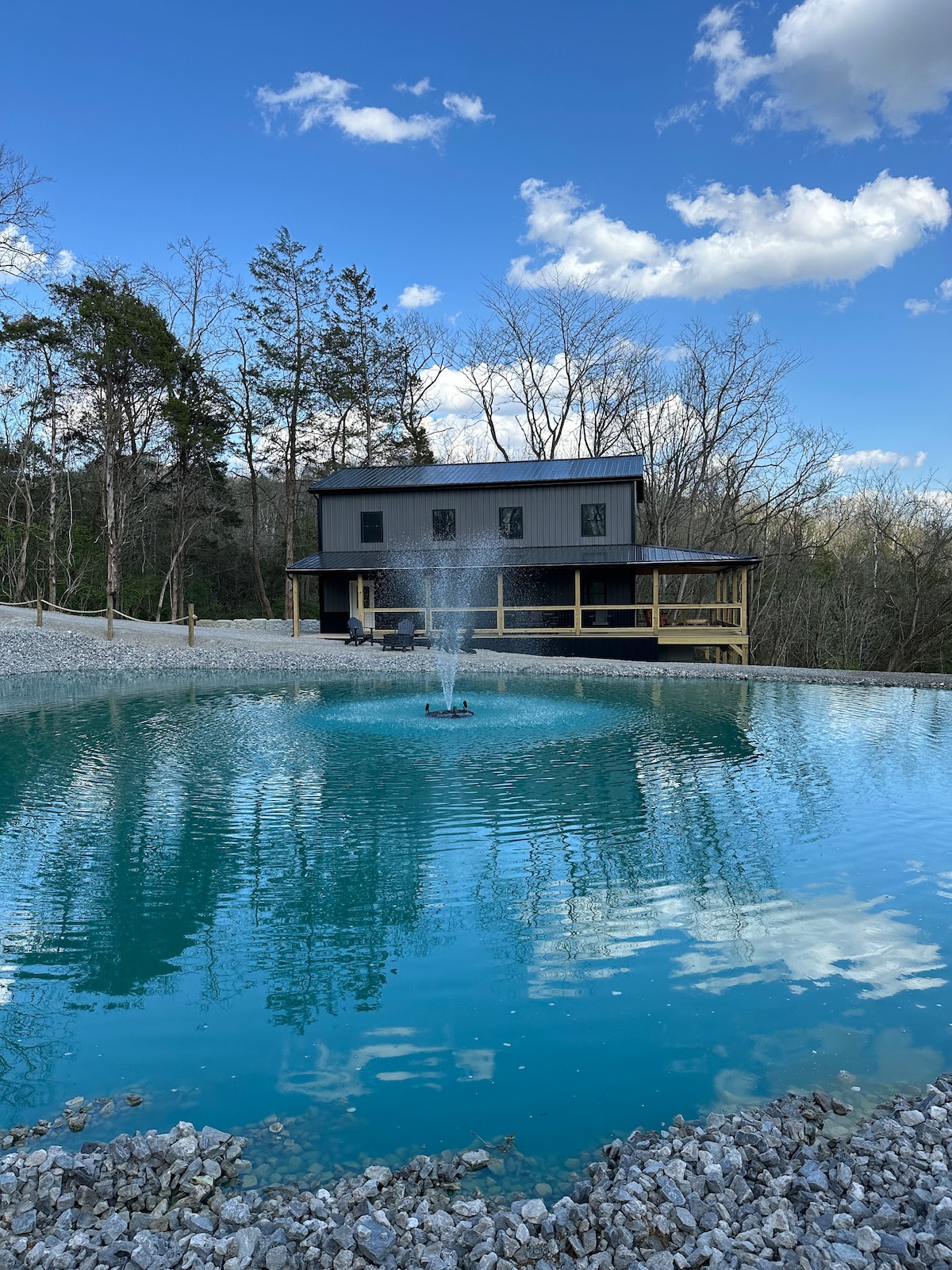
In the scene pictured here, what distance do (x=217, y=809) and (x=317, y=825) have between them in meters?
1.26

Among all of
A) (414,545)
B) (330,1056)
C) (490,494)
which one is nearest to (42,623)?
(414,545)

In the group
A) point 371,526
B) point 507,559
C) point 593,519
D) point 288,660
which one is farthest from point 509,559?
point 288,660

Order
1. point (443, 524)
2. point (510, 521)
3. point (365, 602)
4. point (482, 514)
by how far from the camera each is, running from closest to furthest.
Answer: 1. point (510, 521)
2. point (482, 514)
3. point (443, 524)
4. point (365, 602)

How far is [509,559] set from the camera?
28516 millimetres

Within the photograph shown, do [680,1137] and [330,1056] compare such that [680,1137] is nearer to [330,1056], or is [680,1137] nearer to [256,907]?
[330,1056]

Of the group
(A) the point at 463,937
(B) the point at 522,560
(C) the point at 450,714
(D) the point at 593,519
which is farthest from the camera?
(D) the point at 593,519

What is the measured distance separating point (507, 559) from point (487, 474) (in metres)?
4.03

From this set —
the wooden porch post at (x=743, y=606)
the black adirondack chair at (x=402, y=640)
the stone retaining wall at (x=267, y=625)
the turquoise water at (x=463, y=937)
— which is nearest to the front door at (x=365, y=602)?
the black adirondack chair at (x=402, y=640)

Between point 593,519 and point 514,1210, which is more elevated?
point 593,519

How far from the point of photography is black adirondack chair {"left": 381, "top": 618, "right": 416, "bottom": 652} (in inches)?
990

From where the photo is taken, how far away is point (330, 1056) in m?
4.30

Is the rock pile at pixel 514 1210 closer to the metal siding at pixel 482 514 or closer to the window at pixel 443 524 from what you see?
the metal siding at pixel 482 514

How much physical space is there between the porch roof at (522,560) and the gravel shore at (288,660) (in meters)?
3.24

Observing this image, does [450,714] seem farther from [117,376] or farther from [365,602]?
[117,376]
